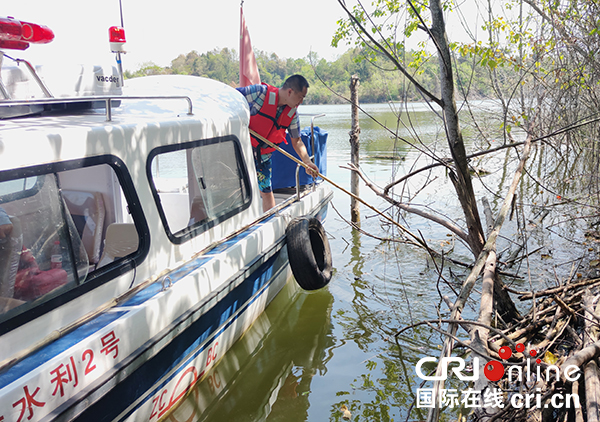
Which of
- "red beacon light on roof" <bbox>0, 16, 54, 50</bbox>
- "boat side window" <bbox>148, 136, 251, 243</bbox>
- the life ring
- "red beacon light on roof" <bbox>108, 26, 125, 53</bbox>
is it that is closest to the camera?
"red beacon light on roof" <bbox>0, 16, 54, 50</bbox>

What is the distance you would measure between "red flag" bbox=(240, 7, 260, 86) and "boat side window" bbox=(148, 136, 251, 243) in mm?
2641

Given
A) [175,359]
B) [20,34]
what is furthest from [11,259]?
[20,34]

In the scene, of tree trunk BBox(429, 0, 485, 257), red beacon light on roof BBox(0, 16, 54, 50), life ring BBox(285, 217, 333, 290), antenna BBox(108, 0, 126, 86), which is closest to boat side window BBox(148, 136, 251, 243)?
life ring BBox(285, 217, 333, 290)

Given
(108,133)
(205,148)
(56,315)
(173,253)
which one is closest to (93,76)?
(108,133)

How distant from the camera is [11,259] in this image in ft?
7.91

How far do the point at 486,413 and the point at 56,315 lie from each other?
2463 millimetres

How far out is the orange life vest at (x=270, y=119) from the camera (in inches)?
208

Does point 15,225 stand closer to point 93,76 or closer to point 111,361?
point 111,361

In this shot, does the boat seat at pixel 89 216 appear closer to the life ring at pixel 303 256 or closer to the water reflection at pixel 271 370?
the water reflection at pixel 271 370

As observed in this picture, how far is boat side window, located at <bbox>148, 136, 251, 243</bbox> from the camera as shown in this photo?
3.95 metres

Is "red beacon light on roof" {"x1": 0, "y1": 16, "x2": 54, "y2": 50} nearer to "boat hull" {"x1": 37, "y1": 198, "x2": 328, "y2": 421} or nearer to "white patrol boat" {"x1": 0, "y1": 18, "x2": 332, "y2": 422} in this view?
"white patrol boat" {"x1": 0, "y1": 18, "x2": 332, "y2": 422}

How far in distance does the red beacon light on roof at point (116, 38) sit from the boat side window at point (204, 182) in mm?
908

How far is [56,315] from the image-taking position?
2.55m
